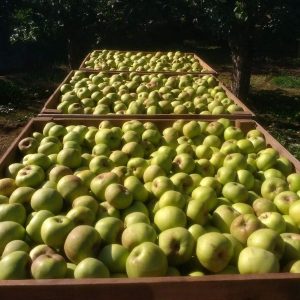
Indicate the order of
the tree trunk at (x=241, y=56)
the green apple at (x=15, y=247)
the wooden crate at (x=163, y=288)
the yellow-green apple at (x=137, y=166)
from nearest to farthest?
the wooden crate at (x=163, y=288) < the green apple at (x=15, y=247) < the yellow-green apple at (x=137, y=166) < the tree trunk at (x=241, y=56)

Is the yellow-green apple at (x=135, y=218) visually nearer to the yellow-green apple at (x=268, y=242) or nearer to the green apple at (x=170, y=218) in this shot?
the green apple at (x=170, y=218)

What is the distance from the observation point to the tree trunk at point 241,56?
9453 millimetres

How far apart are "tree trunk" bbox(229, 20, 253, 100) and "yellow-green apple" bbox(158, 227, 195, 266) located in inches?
317

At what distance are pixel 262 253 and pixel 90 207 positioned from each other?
1.06 meters

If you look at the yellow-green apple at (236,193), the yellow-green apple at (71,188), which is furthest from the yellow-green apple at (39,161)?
the yellow-green apple at (236,193)

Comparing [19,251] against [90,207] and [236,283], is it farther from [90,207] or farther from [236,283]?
[236,283]

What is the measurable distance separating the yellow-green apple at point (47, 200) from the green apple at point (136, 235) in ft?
1.86

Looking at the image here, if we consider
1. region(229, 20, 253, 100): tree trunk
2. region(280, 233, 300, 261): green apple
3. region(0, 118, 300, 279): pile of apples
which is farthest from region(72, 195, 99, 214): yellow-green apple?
region(229, 20, 253, 100): tree trunk

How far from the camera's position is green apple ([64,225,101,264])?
208 centimetres

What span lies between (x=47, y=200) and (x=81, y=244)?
1.84 ft

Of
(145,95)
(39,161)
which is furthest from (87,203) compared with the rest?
(145,95)

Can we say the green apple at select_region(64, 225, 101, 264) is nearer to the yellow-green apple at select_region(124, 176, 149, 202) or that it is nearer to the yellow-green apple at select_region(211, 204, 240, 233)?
the yellow-green apple at select_region(124, 176, 149, 202)

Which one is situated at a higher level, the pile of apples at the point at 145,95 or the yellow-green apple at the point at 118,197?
the yellow-green apple at the point at 118,197

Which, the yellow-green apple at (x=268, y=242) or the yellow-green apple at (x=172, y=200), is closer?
the yellow-green apple at (x=268, y=242)
